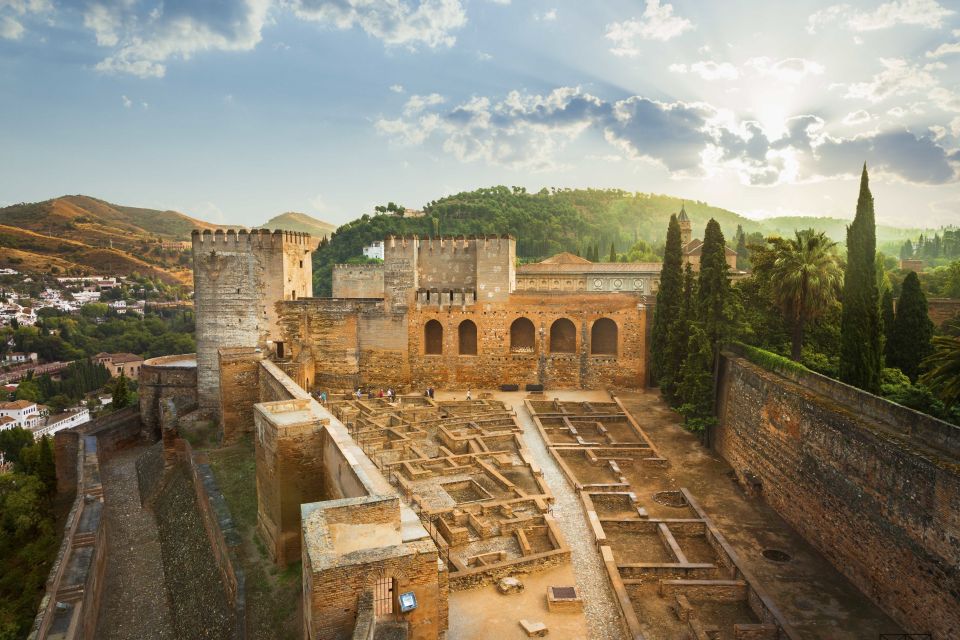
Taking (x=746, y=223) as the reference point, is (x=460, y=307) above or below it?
below

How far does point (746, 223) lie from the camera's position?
634ft

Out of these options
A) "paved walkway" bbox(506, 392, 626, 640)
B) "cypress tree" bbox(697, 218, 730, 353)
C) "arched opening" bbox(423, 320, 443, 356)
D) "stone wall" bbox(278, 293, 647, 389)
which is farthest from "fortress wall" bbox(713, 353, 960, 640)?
"arched opening" bbox(423, 320, 443, 356)

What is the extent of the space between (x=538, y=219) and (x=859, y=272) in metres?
54.8

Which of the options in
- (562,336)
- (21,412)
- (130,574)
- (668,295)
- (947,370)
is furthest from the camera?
(21,412)

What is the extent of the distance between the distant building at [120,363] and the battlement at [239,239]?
4593cm

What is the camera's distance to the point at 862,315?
1591cm

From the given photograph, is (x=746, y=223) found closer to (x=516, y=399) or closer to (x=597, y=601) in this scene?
(x=516, y=399)

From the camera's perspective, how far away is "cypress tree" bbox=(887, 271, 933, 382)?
19.2 metres

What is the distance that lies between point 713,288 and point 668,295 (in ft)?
12.6

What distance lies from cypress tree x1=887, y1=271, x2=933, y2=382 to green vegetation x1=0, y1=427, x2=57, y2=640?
90.2 feet

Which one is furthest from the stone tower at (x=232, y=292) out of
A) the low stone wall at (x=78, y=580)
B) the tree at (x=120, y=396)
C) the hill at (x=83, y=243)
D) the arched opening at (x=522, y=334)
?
the hill at (x=83, y=243)

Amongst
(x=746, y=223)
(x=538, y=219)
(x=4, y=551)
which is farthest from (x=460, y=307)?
(x=746, y=223)

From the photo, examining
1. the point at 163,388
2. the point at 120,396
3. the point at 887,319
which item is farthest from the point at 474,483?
the point at 120,396

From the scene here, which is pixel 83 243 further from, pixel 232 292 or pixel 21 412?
pixel 232 292
